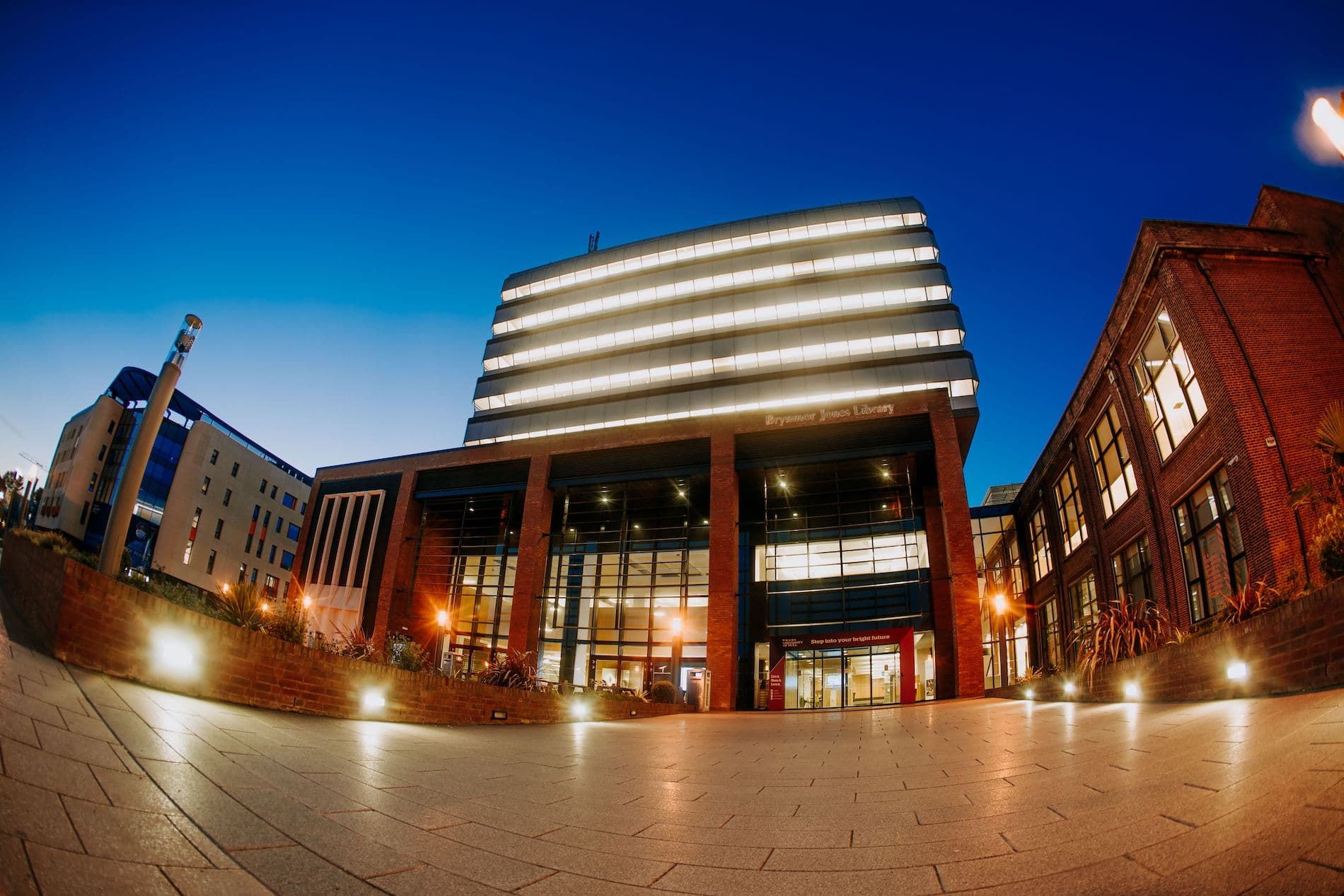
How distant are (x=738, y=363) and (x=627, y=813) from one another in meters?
37.3

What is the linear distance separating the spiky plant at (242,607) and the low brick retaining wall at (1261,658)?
47.2ft

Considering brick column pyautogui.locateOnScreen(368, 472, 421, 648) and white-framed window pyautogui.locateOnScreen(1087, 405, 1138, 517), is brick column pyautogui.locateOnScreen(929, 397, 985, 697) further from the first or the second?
brick column pyautogui.locateOnScreen(368, 472, 421, 648)

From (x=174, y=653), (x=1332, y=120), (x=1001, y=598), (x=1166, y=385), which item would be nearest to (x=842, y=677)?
(x=1001, y=598)

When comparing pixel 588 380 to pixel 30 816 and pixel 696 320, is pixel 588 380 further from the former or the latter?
pixel 30 816

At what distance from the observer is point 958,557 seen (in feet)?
77.5

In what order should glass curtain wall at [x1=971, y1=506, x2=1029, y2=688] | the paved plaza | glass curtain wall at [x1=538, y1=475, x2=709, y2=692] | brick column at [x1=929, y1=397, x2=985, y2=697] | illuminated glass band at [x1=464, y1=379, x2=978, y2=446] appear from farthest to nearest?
illuminated glass band at [x1=464, y1=379, x2=978, y2=446] → glass curtain wall at [x1=971, y1=506, x2=1029, y2=688] → glass curtain wall at [x1=538, y1=475, x2=709, y2=692] → brick column at [x1=929, y1=397, x2=985, y2=697] → the paved plaza

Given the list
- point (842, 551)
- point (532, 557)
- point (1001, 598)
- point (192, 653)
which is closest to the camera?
point (192, 653)

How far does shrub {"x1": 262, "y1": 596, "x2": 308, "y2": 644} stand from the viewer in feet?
31.7

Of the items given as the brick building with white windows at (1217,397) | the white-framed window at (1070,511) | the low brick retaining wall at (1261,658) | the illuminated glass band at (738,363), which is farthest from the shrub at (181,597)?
the illuminated glass band at (738,363)

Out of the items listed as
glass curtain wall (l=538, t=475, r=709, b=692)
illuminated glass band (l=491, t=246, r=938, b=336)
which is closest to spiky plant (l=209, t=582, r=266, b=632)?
glass curtain wall (l=538, t=475, r=709, b=692)

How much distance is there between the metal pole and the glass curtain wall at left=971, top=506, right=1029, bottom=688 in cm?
2976

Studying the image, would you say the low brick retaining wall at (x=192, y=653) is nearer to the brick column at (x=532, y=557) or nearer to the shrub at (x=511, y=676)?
the shrub at (x=511, y=676)

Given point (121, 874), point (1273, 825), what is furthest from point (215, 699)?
point (1273, 825)

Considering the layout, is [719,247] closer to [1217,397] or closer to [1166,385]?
[1166,385]
